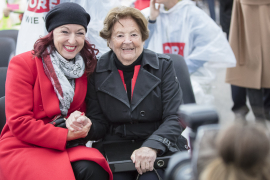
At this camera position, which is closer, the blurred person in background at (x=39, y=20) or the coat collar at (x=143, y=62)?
the coat collar at (x=143, y=62)

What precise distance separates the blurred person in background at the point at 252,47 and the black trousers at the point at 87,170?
1809 millimetres

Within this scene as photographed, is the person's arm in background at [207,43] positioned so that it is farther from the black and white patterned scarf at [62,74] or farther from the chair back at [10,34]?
the chair back at [10,34]

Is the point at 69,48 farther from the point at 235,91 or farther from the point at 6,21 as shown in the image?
the point at 6,21

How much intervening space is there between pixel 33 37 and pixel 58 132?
3.67ft

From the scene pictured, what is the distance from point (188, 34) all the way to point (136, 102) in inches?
49.1

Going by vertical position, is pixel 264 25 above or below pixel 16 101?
above

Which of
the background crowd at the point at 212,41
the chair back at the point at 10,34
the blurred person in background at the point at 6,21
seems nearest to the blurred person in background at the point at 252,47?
the background crowd at the point at 212,41

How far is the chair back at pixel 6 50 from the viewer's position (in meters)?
2.74

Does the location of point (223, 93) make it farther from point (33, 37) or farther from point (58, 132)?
point (58, 132)

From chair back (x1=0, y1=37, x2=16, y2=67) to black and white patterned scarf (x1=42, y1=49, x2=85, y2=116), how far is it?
1.15 meters

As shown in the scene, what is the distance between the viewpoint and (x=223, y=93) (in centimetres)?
461

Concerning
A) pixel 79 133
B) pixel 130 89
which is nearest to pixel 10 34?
pixel 130 89

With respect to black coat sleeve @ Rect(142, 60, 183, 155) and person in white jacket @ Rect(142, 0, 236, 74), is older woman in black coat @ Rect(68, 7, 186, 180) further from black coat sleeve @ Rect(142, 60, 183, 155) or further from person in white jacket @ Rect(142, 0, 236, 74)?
person in white jacket @ Rect(142, 0, 236, 74)

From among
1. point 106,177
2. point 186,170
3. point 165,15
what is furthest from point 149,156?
point 165,15
